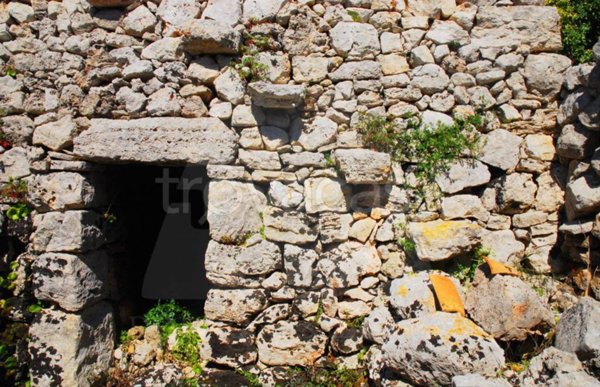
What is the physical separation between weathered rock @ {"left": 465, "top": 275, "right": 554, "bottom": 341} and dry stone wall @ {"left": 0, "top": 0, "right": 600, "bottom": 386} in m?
0.48

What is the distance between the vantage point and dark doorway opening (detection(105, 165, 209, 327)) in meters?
5.00

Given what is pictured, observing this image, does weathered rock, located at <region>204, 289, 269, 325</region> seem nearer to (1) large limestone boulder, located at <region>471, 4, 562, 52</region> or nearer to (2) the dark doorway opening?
(2) the dark doorway opening

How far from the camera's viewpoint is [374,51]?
160 inches

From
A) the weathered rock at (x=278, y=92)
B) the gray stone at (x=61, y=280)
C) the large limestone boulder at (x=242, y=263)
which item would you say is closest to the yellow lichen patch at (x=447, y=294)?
the large limestone boulder at (x=242, y=263)

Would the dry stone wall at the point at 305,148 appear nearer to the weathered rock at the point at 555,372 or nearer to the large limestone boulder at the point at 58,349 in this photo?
the large limestone boulder at the point at 58,349

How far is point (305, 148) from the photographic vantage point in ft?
13.4

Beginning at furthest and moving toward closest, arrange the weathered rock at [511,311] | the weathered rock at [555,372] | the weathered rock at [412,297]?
the weathered rock at [412,297] → the weathered rock at [511,311] → the weathered rock at [555,372]

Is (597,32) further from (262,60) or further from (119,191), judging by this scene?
(119,191)

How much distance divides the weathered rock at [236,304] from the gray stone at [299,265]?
1.09ft

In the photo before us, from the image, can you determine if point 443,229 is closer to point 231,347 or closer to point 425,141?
point 425,141

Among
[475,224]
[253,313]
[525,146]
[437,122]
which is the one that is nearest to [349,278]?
[253,313]

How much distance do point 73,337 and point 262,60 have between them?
3.27 meters

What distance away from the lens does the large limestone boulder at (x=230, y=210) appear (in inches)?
161

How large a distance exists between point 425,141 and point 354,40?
1.18 metres
